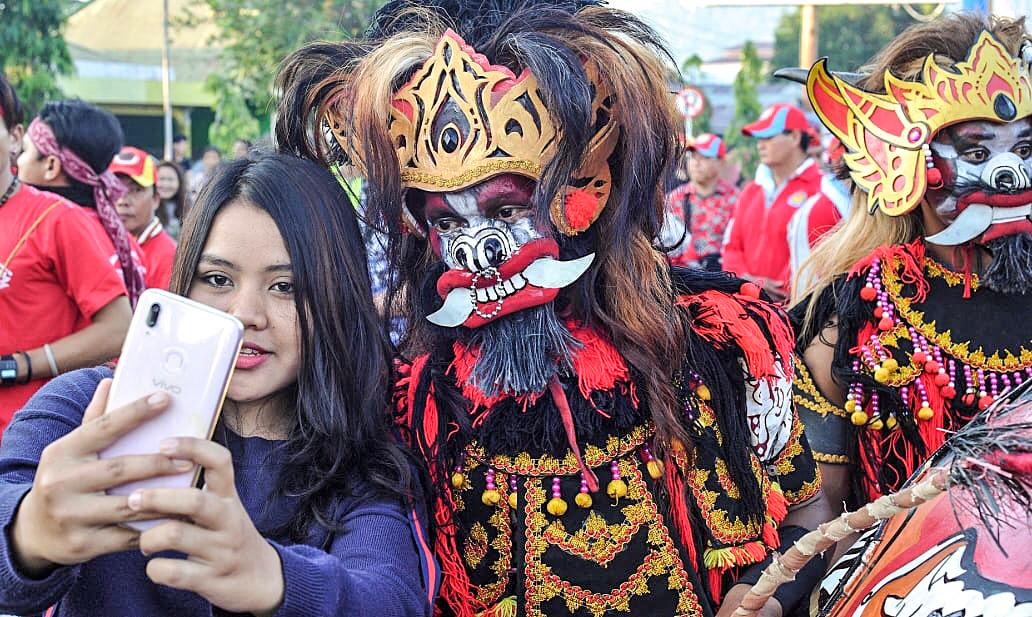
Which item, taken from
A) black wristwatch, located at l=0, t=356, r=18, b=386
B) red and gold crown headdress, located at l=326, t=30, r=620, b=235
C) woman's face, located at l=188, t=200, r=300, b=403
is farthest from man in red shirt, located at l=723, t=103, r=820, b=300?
woman's face, located at l=188, t=200, r=300, b=403

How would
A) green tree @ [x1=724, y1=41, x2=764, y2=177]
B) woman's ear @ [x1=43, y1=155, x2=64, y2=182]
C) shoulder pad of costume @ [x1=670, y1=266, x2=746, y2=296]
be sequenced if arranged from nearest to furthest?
shoulder pad of costume @ [x1=670, y1=266, x2=746, y2=296], woman's ear @ [x1=43, y1=155, x2=64, y2=182], green tree @ [x1=724, y1=41, x2=764, y2=177]

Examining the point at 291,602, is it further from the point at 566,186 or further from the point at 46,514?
the point at 566,186

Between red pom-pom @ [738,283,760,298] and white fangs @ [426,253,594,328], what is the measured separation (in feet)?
1.22

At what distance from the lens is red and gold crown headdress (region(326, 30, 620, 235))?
73.1 inches

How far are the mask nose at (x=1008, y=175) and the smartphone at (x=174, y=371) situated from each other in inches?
78.3

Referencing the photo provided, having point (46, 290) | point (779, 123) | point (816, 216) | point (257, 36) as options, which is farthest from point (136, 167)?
point (257, 36)

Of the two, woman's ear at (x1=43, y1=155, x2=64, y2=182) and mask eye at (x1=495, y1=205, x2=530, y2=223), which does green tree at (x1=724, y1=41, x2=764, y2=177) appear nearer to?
woman's ear at (x1=43, y1=155, x2=64, y2=182)

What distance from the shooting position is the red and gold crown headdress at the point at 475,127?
6.09 feet

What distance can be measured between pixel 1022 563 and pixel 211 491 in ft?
2.95

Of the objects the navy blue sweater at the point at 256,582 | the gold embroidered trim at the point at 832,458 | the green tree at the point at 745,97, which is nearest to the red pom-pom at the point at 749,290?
the gold embroidered trim at the point at 832,458

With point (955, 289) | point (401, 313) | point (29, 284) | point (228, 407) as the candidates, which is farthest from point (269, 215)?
point (29, 284)

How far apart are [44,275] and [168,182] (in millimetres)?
4541

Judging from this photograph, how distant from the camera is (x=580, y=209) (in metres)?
1.93

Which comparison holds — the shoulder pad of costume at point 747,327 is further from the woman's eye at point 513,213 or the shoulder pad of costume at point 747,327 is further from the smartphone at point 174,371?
the smartphone at point 174,371
